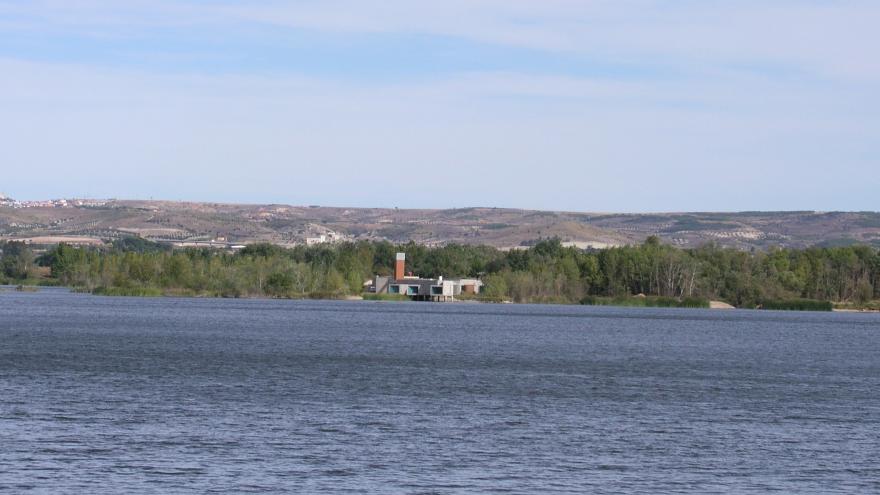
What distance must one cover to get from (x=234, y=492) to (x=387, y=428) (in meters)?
11.7

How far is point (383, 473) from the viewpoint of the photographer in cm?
3375

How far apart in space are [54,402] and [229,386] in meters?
9.40

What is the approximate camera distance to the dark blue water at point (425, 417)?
3347 centimetres

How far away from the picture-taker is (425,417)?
45094mm

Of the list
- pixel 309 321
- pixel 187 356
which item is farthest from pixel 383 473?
pixel 309 321

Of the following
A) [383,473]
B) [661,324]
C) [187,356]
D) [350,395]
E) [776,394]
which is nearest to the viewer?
[383,473]

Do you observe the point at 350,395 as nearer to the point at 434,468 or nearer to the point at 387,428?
the point at 387,428

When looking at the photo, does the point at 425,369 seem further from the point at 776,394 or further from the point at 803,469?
the point at 803,469

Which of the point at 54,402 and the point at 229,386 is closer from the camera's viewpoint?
the point at 54,402

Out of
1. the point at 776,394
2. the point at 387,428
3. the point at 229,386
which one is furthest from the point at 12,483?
the point at 776,394

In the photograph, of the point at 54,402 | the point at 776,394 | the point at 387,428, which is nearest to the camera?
the point at 387,428

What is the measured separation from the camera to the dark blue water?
33.5 metres

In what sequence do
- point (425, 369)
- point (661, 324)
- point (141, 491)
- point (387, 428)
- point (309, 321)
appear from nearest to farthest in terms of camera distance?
point (141, 491), point (387, 428), point (425, 369), point (309, 321), point (661, 324)

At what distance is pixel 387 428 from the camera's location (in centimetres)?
4206
